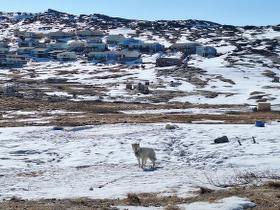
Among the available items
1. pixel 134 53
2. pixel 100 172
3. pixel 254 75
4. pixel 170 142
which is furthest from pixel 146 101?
pixel 134 53

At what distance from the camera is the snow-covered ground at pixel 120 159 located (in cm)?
2070

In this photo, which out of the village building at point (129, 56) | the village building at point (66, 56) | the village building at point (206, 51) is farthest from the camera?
the village building at point (66, 56)

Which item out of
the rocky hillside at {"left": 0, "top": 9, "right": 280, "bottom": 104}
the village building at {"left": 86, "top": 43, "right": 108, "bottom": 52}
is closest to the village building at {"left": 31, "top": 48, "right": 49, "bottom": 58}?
the rocky hillside at {"left": 0, "top": 9, "right": 280, "bottom": 104}

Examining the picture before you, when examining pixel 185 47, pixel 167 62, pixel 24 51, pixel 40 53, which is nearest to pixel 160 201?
pixel 167 62

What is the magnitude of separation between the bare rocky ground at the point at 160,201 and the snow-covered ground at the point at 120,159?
0.97 meters

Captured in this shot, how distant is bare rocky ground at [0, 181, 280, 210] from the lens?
16422mm

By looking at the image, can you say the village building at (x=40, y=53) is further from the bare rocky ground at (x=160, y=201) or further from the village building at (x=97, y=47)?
the bare rocky ground at (x=160, y=201)

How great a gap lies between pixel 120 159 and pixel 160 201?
9.37 meters

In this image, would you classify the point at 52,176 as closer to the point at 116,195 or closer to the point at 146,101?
the point at 116,195

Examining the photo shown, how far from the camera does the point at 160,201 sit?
17531 millimetres

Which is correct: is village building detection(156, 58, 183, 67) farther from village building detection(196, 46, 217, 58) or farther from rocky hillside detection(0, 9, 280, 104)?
village building detection(196, 46, 217, 58)

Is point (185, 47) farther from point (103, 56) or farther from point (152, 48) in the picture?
point (103, 56)

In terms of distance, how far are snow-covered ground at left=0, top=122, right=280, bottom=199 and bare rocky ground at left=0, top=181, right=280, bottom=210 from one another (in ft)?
3.19

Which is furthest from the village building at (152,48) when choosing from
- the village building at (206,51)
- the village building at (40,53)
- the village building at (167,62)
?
the village building at (40,53)
